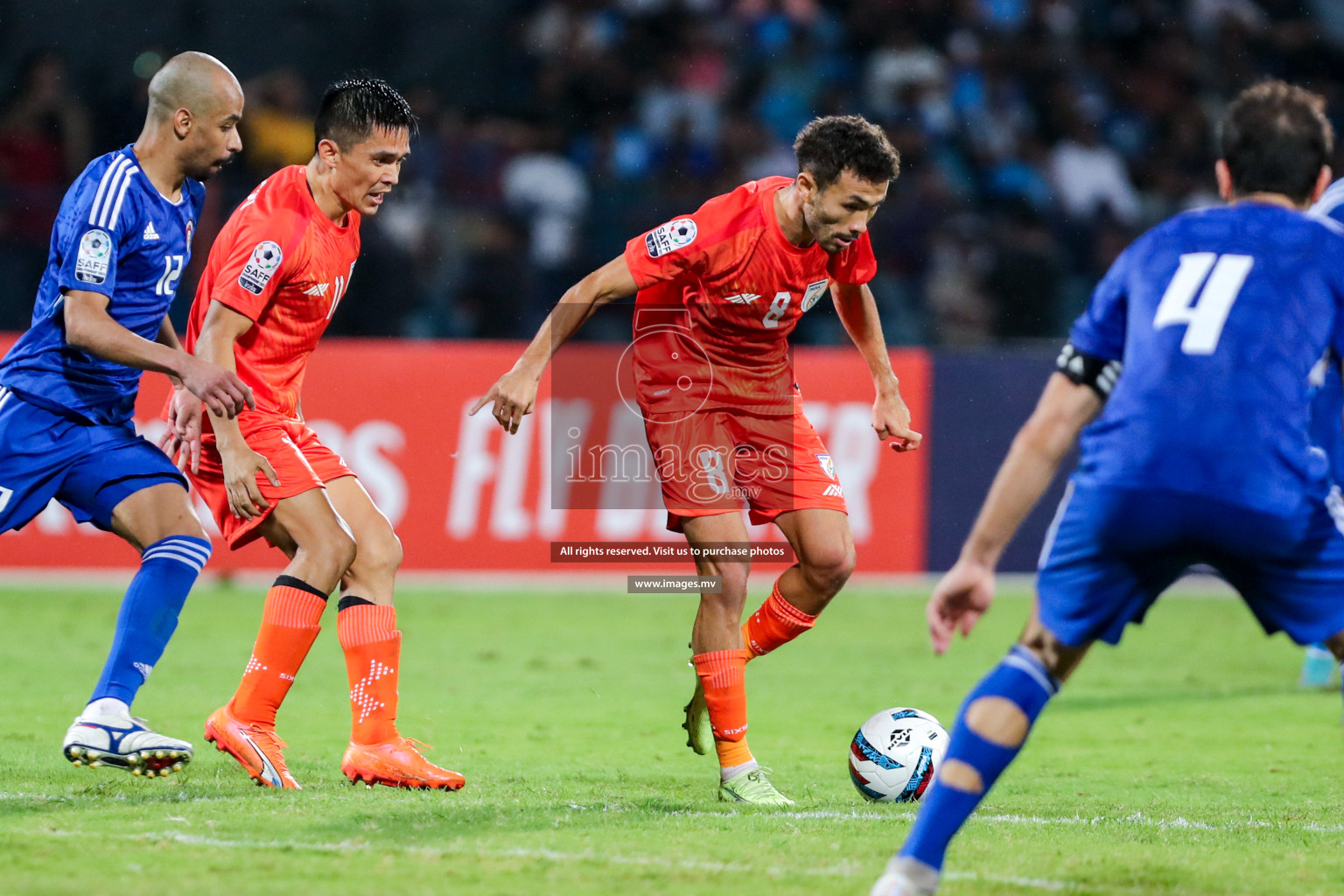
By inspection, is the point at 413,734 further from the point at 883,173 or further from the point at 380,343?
the point at 380,343

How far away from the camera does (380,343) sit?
12039 millimetres

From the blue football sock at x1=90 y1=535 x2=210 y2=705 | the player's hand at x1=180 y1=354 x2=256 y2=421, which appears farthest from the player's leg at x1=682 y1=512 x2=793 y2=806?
the blue football sock at x1=90 y1=535 x2=210 y2=705

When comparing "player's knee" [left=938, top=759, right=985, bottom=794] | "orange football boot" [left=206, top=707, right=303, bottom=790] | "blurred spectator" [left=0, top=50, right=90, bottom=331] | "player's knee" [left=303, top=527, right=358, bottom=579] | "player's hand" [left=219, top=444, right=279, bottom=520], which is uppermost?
"blurred spectator" [left=0, top=50, right=90, bottom=331]

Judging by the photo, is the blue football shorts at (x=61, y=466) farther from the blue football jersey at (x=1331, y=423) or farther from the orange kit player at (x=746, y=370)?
the blue football jersey at (x=1331, y=423)

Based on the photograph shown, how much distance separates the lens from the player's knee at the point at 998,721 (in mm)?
3574

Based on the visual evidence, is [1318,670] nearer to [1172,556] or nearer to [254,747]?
[1172,556]

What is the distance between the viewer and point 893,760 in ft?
17.2

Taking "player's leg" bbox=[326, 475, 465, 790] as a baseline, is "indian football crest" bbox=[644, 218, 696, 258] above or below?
above

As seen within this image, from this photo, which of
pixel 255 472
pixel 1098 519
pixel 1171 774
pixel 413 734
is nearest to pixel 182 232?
pixel 255 472

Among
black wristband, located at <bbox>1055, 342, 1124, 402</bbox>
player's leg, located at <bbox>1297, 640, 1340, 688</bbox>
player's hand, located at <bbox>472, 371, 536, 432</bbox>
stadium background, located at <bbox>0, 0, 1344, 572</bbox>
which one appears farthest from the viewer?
stadium background, located at <bbox>0, 0, 1344, 572</bbox>

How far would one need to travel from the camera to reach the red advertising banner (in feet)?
38.4

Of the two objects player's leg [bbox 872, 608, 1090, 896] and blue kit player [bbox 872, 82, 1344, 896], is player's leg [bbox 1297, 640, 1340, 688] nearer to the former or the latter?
blue kit player [bbox 872, 82, 1344, 896]

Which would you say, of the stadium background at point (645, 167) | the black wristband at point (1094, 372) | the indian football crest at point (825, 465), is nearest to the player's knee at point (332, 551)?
the indian football crest at point (825, 465)

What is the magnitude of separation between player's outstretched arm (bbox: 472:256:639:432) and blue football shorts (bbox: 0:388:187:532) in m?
1.22
